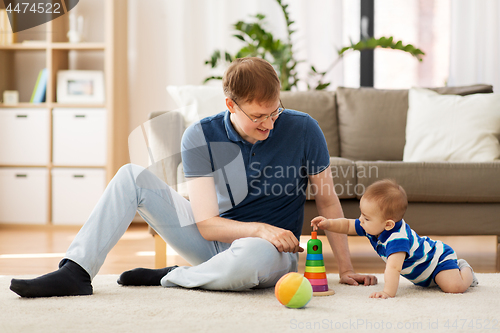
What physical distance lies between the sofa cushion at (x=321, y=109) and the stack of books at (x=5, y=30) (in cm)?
208

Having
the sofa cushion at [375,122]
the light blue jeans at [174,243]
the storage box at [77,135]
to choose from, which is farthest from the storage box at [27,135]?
the light blue jeans at [174,243]

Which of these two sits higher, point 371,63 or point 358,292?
point 371,63

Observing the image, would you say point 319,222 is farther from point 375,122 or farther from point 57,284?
point 375,122

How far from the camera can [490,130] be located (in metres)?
2.36

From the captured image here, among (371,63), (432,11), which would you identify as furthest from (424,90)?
(432,11)

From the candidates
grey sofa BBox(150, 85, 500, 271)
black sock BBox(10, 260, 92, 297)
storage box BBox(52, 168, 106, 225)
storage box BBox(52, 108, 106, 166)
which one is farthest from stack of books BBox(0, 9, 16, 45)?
black sock BBox(10, 260, 92, 297)

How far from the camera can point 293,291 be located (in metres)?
1.15

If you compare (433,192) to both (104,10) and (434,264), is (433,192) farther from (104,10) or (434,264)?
(104,10)

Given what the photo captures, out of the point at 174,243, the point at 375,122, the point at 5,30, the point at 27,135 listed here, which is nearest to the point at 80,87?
the point at 27,135

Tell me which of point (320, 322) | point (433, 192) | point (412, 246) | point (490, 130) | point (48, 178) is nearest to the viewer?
point (320, 322)

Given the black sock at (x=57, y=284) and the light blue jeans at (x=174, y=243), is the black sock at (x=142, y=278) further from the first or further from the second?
the black sock at (x=57, y=284)

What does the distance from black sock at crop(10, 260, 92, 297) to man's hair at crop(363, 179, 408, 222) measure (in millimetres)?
790

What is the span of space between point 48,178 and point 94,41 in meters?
1.07

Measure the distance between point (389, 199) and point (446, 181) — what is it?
2.64ft
